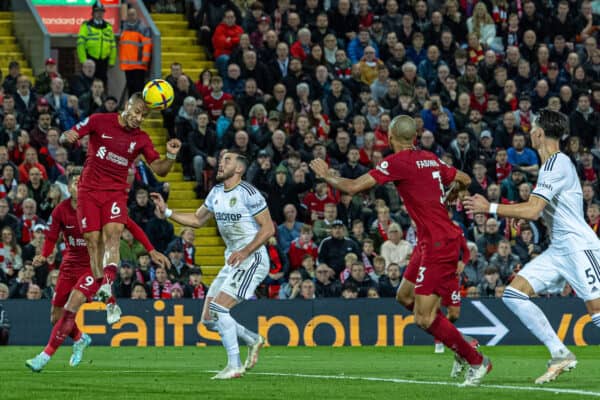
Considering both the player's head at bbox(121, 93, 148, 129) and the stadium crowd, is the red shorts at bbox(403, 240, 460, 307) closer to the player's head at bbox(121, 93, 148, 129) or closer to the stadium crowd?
the player's head at bbox(121, 93, 148, 129)

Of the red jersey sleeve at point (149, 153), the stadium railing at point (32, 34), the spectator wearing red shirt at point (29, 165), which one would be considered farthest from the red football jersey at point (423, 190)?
the stadium railing at point (32, 34)

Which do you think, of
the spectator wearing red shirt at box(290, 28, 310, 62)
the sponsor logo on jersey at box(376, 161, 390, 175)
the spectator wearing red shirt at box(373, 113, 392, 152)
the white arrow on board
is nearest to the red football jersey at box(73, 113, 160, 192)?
the sponsor logo on jersey at box(376, 161, 390, 175)

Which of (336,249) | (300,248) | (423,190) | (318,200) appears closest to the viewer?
(423,190)

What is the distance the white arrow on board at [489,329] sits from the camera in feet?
80.3

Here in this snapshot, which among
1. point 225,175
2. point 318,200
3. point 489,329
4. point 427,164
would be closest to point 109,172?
point 225,175

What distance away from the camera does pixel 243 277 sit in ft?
→ 51.2

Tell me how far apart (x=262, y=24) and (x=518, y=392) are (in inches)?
742

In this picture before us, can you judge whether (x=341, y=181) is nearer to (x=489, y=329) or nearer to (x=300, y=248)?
(x=489, y=329)

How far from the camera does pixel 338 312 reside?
24406 mm

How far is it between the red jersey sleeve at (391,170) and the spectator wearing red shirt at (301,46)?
1670cm

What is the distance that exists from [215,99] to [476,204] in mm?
16399

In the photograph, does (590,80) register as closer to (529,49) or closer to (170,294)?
(529,49)

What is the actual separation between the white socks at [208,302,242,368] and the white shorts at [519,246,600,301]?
126 inches

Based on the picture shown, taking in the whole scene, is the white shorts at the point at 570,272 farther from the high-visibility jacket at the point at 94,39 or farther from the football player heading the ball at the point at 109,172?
the high-visibility jacket at the point at 94,39
